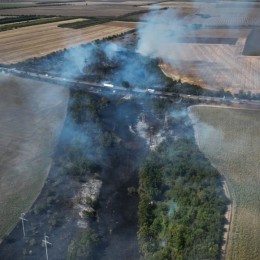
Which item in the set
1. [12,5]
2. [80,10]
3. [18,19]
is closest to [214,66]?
[18,19]

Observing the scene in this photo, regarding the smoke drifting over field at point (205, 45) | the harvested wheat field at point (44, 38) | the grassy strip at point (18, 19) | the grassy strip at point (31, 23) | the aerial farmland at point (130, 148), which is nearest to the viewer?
the aerial farmland at point (130, 148)

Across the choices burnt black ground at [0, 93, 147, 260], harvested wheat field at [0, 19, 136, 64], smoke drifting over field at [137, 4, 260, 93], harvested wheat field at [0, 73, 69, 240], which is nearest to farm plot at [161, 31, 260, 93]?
smoke drifting over field at [137, 4, 260, 93]

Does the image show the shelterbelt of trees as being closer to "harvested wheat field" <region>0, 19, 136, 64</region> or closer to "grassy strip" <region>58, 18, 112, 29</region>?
"harvested wheat field" <region>0, 19, 136, 64</region>

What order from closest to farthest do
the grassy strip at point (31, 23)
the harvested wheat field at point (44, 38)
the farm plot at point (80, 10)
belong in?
the harvested wheat field at point (44, 38), the grassy strip at point (31, 23), the farm plot at point (80, 10)

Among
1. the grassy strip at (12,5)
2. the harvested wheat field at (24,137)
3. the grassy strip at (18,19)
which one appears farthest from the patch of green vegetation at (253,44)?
the grassy strip at (12,5)

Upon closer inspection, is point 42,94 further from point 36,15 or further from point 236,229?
point 36,15

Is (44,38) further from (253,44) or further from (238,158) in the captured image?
(238,158)

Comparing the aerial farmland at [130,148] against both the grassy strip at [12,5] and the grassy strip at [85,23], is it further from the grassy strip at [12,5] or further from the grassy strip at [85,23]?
the grassy strip at [12,5]
